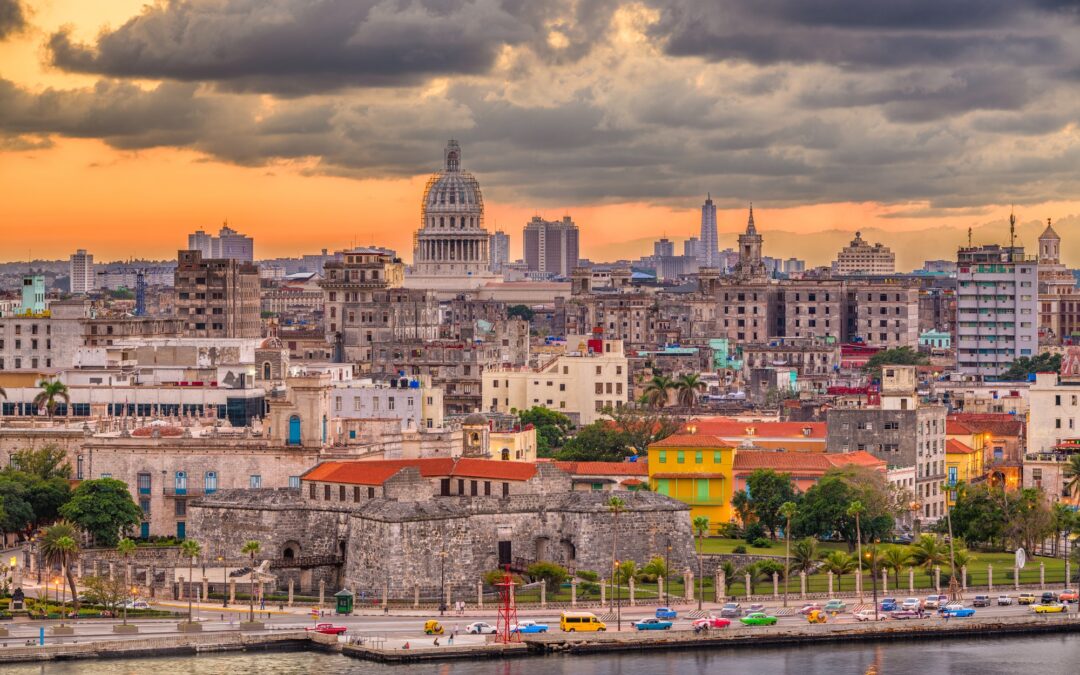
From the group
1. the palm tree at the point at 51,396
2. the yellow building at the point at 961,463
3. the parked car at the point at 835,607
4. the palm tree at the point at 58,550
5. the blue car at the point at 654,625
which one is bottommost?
the blue car at the point at 654,625

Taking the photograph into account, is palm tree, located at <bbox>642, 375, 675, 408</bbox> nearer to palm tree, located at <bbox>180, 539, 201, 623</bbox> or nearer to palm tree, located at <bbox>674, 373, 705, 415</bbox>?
palm tree, located at <bbox>674, 373, 705, 415</bbox>

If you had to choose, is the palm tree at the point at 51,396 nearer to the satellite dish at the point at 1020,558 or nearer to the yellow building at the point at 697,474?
the yellow building at the point at 697,474

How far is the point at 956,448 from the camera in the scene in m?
144

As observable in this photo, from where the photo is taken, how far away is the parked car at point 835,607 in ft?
336

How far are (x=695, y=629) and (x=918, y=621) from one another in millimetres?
10021

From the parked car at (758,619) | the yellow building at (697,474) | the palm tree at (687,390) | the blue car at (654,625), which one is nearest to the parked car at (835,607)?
the parked car at (758,619)

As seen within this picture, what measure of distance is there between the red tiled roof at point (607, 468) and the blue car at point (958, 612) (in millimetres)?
27073

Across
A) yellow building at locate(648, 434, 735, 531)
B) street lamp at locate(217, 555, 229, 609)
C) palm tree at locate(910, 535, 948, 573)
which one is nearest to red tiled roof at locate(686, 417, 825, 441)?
yellow building at locate(648, 434, 735, 531)

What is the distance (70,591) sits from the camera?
344 ft

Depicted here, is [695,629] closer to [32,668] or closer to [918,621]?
[918,621]

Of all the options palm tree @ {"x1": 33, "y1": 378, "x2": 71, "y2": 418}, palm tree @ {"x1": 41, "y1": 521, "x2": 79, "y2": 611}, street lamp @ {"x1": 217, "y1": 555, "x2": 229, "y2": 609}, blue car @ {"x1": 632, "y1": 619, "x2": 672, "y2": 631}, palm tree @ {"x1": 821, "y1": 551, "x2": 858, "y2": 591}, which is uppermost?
palm tree @ {"x1": 33, "y1": 378, "x2": 71, "y2": 418}

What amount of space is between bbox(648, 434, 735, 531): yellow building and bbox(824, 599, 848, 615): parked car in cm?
1781

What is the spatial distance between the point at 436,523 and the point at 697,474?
2277cm

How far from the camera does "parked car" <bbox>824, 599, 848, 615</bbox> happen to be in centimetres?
10231
